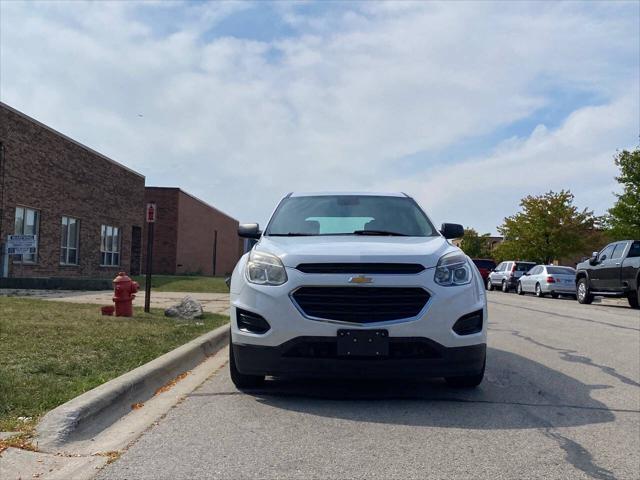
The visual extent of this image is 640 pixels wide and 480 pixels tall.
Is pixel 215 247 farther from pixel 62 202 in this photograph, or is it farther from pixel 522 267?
pixel 62 202

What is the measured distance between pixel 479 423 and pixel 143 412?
8.11 feet

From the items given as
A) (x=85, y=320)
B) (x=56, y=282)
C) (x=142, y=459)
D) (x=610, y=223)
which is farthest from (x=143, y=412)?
(x=610, y=223)

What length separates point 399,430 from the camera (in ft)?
14.3

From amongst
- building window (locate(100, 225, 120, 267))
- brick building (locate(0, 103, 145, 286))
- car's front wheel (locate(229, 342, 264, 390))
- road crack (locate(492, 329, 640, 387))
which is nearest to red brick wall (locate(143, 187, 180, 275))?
brick building (locate(0, 103, 145, 286))

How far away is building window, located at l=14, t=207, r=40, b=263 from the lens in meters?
20.3

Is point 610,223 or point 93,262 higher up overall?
point 610,223

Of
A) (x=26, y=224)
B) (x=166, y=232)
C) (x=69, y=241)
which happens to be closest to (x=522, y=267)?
(x=166, y=232)

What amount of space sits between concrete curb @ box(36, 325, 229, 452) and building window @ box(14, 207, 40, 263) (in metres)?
15.6

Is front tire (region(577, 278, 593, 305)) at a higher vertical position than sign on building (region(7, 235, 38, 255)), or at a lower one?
lower

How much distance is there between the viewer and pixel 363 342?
187 inches

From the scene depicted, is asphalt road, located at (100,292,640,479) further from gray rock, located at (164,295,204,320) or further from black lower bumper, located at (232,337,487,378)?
gray rock, located at (164,295,204,320)

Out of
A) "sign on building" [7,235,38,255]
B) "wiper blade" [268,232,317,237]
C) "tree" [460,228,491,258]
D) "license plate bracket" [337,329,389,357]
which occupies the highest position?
"tree" [460,228,491,258]

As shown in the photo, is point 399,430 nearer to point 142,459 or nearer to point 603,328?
point 142,459

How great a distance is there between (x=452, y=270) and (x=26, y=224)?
19.0 metres
